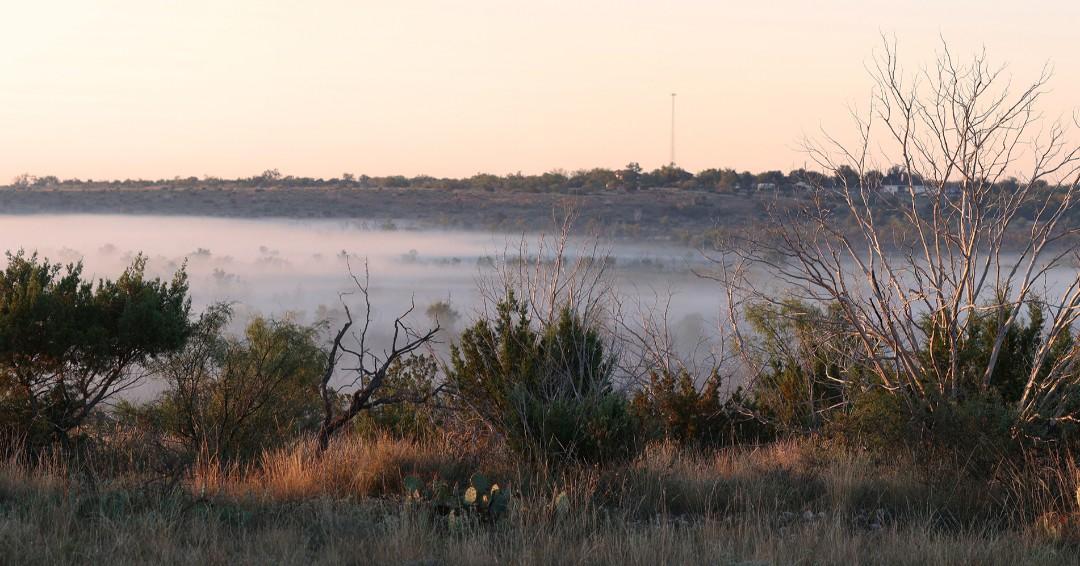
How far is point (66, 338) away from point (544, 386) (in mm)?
4146

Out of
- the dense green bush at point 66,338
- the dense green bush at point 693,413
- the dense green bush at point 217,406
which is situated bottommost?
the dense green bush at point 693,413

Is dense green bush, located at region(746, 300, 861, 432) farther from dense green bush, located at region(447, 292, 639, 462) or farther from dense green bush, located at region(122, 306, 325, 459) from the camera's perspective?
dense green bush, located at region(122, 306, 325, 459)

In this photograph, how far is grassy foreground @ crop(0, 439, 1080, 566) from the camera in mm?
4965

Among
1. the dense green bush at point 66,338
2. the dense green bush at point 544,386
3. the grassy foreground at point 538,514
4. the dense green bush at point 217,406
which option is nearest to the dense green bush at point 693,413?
the dense green bush at point 544,386

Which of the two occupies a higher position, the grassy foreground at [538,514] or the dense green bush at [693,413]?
the grassy foreground at [538,514]

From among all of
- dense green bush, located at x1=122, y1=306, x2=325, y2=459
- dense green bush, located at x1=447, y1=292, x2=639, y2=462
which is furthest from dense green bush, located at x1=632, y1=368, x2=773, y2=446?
dense green bush, located at x1=122, y1=306, x2=325, y2=459

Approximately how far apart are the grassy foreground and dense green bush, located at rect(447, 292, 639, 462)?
22cm

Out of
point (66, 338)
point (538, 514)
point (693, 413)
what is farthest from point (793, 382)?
point (66, 338)

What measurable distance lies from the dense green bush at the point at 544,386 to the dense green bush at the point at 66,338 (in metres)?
2.76

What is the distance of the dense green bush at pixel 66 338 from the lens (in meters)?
8.24

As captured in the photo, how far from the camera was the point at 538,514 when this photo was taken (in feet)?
19.0

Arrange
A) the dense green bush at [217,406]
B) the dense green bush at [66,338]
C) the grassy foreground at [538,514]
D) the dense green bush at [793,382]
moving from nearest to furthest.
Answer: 1. the grassy foreground at [538,514]
2. the dense green bush at [66,338]
3. the dense green bush at [217,406]
4. the dense green bush at [793,382]

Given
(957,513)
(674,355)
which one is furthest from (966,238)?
(674,355)

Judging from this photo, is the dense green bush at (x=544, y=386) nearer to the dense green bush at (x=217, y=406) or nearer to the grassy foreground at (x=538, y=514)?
the grassy foreground at (x=538, y=514)
